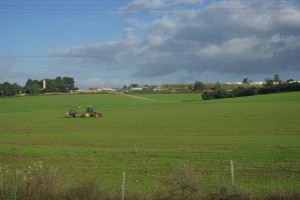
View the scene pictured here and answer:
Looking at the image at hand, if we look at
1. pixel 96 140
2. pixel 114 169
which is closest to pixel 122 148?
pixel 96 140

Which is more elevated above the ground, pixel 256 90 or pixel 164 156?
pixel 256 90

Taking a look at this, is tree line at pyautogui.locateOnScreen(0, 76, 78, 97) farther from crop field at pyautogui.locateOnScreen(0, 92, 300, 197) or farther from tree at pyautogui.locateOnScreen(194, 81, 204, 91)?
crop field at pyautogui.locateOnScreen(0, 92, 300, 197)

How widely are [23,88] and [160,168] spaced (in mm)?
179255

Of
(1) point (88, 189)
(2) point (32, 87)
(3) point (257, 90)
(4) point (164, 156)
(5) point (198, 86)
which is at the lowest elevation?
(4) point (164, 156)

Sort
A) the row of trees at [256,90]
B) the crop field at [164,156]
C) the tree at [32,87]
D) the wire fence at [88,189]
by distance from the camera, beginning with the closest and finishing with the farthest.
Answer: the wire fence at [88,189]
the crop field at [164,156]
the row of trees at [256,90]
the tree at [32,87]

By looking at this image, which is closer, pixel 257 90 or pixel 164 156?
pixel 164 156

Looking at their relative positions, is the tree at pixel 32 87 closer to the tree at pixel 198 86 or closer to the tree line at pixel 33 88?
the tree line at pixel 33 88

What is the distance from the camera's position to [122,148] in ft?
94.8

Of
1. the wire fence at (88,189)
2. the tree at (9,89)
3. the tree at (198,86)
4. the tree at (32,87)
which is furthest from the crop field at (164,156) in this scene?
the tree at (9,89)

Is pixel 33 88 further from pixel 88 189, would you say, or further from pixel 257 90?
pixel 88 189

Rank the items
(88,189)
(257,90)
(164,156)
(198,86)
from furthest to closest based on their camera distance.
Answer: (198,86) < (257,90) < (164,156) < (88,189)

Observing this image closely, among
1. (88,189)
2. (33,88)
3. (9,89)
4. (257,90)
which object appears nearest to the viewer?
(88,189)

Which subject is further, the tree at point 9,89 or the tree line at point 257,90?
the tree at point 9,89

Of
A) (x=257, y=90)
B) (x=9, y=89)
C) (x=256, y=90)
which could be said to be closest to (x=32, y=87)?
(x=9, y=89)
